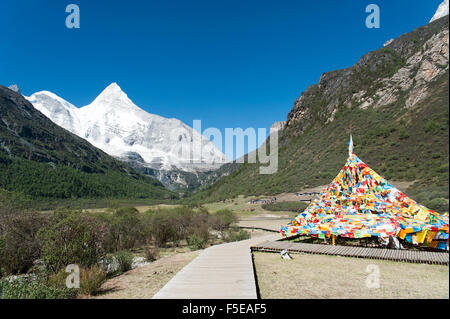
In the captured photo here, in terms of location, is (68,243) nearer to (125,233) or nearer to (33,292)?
(33,292)

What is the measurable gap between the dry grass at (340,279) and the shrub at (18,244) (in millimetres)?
13317

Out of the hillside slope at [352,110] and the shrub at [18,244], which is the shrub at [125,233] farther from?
the hillside slope at [352,110]

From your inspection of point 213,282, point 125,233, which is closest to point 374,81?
point 125,233

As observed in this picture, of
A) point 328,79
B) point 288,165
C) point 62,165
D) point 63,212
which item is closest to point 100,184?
point 62,165

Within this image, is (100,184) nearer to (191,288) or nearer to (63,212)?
(63,212)

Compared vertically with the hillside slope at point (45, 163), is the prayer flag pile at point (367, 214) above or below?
below

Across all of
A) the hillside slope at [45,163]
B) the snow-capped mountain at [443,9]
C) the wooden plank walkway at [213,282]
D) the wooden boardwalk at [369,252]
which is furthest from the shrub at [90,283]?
the hillside slope at [45,163]

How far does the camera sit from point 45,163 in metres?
138

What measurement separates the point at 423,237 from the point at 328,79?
110210 millimetres

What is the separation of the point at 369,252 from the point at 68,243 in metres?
13.3

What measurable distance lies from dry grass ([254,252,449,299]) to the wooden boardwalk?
0.86ft

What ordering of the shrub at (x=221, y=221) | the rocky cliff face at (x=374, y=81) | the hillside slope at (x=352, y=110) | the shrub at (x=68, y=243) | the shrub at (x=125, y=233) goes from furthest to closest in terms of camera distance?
the rocky cliff face at (x=374, y=81) < the hillside slope at (x=352, y=110) < the shrub at (x=221, y=221) < the shrub at (x=125, y=233) < the shrub at (x=68, y=243)

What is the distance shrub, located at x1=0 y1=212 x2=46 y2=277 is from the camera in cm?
1470

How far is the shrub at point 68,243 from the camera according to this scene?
39.4ft
